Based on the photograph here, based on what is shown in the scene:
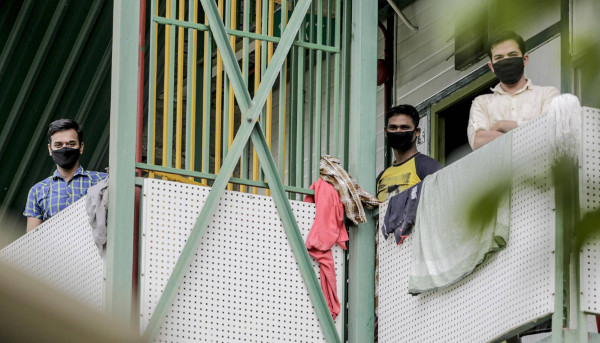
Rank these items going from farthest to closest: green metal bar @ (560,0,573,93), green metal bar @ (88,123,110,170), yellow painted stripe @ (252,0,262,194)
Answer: green metal bar @ (88,123,110,170) → yellow painted stripe @ (252,0,262,194) → green metal bar @ (560,0,573,93)

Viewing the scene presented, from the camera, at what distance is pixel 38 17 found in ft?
43.1

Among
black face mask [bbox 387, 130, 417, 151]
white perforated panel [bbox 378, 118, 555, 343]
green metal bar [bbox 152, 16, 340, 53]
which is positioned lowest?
white perforated panel [bbox 378, 118, 555, 343]

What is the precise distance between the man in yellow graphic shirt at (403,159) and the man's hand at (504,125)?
89 cm

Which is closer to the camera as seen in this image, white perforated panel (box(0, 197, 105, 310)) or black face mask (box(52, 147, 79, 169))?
white perforated panel (box(0, 197, 105, 310))

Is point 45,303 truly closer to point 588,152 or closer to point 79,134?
point 588,152

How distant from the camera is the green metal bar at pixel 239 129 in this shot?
8.64 m

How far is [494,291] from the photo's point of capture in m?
8.00

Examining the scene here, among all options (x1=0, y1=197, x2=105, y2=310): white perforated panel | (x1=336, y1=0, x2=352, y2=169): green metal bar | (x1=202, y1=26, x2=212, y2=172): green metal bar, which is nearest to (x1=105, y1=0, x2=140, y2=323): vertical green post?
(x1=0, y1=197, x2=105, y2=310): white perforated panel

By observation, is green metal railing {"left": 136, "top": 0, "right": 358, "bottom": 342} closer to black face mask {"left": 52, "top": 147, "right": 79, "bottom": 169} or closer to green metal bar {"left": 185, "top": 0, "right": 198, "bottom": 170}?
green metal bar {"left": 185, "top": 0, "right": 198, "bottom": 170}

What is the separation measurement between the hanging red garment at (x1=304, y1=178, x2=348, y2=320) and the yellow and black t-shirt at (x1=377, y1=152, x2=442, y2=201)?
0.42 metres

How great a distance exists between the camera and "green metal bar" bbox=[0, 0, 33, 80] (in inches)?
512

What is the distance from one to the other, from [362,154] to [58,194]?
246 cm

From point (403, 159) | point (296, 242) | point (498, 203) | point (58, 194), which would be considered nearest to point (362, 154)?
point (403, 159)

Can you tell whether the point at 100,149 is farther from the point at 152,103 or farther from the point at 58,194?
the point at 152,103
